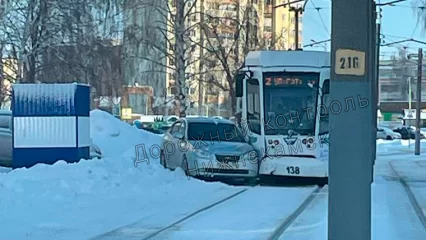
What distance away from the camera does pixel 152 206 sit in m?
14.4

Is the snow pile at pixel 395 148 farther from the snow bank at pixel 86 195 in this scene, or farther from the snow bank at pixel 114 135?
the snow bank at pixel 86 195

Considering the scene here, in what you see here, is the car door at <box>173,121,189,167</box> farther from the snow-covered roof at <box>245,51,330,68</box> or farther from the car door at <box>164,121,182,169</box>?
the snow-covered roof at <box>245,51,330,68</box>

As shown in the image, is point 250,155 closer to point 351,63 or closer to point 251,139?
Answer: point 251,139

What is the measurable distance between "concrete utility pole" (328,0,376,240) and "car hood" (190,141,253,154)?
1327 cm

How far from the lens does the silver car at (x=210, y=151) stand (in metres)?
19.7

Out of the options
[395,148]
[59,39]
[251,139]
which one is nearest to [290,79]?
[251,139]

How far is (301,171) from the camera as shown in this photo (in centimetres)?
1931

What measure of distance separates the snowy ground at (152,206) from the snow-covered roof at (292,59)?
10.8 feet

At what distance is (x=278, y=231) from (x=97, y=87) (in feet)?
80.3

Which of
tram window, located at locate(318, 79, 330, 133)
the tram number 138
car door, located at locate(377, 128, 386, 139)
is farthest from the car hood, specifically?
car door, located at locate(377, 128, 386, 139)

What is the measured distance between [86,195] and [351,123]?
962 cm

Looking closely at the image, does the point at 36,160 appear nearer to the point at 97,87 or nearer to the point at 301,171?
the point at 301,171

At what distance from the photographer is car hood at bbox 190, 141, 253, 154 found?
779 inches

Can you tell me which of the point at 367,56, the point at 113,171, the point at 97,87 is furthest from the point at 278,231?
the point at 97,87
